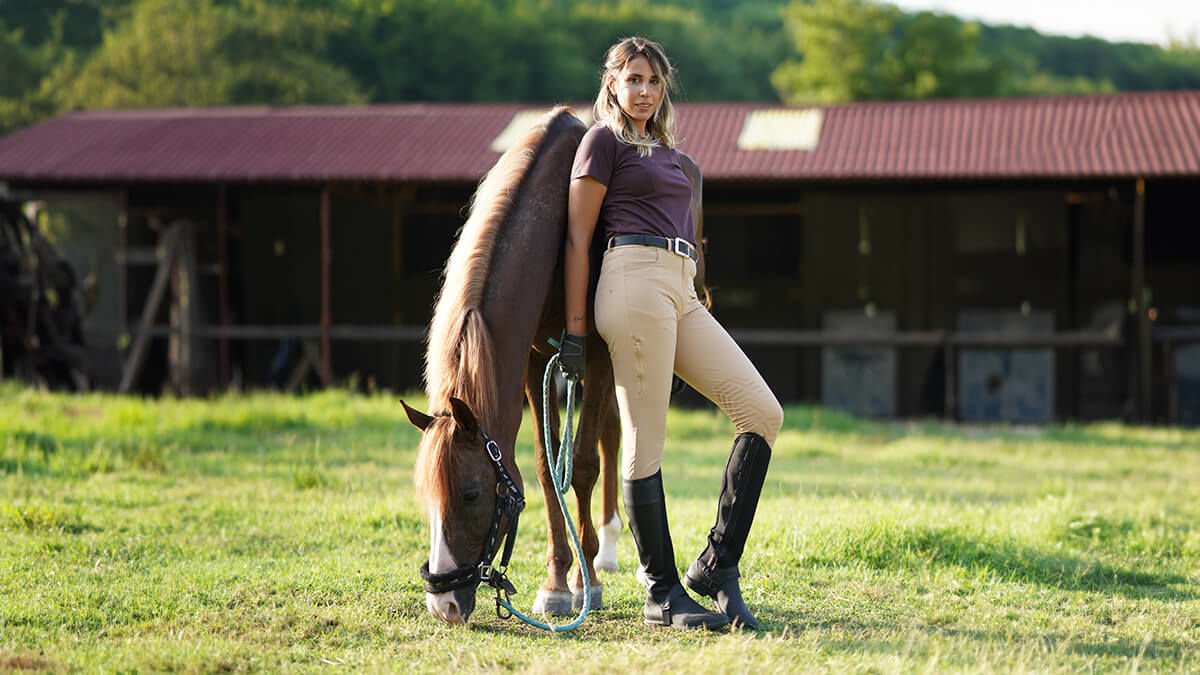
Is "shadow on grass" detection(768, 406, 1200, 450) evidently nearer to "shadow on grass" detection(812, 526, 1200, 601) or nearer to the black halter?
"shadow on grass" detection(812, 526, 1200, 601)

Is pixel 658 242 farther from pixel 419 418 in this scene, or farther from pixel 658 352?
pixel 419 418

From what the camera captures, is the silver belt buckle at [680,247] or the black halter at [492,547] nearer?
the black halter at [492,547]

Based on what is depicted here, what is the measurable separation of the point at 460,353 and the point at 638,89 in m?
1.06

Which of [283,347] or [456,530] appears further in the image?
[283,347]

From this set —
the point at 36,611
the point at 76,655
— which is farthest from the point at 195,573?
the point at 76,655

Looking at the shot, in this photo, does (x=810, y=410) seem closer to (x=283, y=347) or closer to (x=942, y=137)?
(x=942, y=137)

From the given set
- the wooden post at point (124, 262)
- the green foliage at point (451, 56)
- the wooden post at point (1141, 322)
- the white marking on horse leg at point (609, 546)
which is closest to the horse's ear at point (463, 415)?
the white marking on horse leg at point (609, 546)

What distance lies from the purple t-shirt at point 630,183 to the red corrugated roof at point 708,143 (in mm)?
11619

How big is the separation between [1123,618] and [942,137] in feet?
44.0

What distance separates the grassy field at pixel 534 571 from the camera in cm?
380

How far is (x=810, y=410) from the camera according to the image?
14.6 m

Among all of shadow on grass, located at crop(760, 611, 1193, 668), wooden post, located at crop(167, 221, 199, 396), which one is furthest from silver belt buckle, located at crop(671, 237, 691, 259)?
wooden post, located at crop(167, 221, 199, 396)

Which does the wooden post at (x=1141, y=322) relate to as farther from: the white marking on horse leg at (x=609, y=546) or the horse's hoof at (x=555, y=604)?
the horse's hoof at (x=555, y=604)

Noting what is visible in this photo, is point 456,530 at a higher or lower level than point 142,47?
lower
